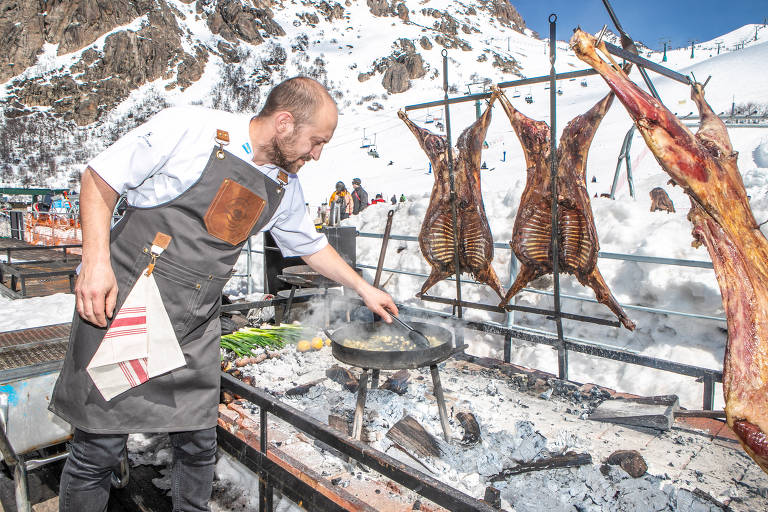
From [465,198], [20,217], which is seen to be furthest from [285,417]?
[20,217]

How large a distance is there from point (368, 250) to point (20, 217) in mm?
15746

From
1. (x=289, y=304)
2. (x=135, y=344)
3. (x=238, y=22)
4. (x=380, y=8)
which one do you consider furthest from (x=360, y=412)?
(x=380, y=8)

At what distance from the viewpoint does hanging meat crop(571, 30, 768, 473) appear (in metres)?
1.93

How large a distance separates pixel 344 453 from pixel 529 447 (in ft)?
5.42

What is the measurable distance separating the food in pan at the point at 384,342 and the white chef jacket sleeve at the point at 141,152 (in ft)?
6.43

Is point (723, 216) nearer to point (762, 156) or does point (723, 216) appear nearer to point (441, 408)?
point (441, 408)

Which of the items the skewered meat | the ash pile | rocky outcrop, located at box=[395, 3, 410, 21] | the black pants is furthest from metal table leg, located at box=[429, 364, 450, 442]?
rocky outcrop, located at box=[395, 3, 410, 21]

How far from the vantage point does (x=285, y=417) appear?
82.3 inches

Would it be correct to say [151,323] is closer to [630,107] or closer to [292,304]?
[630,107]

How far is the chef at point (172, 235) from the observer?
1645 mm

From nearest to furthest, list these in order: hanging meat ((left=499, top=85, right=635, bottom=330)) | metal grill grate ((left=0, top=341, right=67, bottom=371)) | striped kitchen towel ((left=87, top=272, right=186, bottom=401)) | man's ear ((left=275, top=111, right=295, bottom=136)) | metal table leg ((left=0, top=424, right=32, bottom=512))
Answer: striped kitchen towel ((left=87, top=272, right=186, bottom=401)) → man's ear ((left=275, top=111, right=295, bottom=136)) → metal table leg ((left=0, top=424, right=32, bottom=512)) → metal grill grate ((left=0, top=341, right=67, bottom=371)) → hanging meat ((left=499, top=85, right=635, bottom=330))

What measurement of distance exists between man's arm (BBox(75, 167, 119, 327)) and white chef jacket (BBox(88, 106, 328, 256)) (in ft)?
0.16

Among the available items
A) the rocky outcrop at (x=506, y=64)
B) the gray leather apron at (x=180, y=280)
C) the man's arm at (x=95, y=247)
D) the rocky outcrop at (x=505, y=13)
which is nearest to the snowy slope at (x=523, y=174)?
the rocky outcrop at (x=506, y=64)

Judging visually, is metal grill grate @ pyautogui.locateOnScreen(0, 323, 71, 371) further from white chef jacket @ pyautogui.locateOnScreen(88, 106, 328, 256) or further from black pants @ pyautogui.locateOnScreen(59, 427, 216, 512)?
white chef jacket @ pyautogui.locateOnScreen(88, 106, 328, 256)
